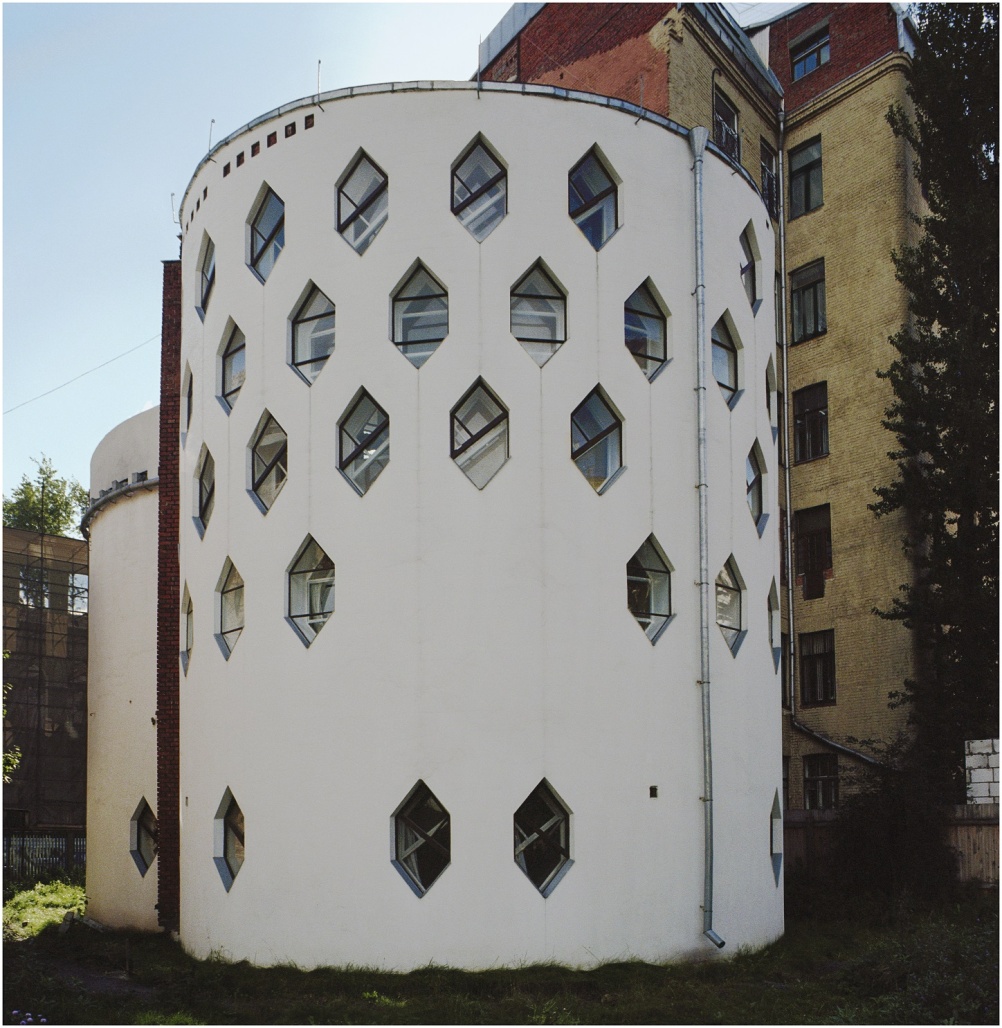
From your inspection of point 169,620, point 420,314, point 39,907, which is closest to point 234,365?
point 420,314

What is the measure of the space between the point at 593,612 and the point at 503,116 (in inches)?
238

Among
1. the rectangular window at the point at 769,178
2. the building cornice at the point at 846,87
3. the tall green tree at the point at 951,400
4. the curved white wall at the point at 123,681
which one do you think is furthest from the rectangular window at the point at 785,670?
the curved white wall at the point at 123,681

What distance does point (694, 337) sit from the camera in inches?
635

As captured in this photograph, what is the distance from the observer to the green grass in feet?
39.4

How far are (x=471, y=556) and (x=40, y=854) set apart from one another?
18603 millimetres

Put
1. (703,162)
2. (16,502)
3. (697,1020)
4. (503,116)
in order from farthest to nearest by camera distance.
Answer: (16,502)
(703,162)
(503,116)
(697,1020)

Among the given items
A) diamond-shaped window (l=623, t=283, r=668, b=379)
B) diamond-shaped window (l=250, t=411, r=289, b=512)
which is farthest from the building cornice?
diamond-shaped window (l=250, t=411, r=289, b=512)

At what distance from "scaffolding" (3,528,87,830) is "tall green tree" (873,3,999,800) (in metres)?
20.2

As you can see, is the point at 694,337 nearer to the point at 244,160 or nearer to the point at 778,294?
the point at 244,160

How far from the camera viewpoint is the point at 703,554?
51.1 feet

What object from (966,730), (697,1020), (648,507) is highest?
(648,507)

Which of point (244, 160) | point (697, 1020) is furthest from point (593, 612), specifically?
point (244, 160)

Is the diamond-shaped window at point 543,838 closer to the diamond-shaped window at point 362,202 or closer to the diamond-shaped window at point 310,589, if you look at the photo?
the diamond-shaped window at point 310,589

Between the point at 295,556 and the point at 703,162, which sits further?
the point at 703,162
